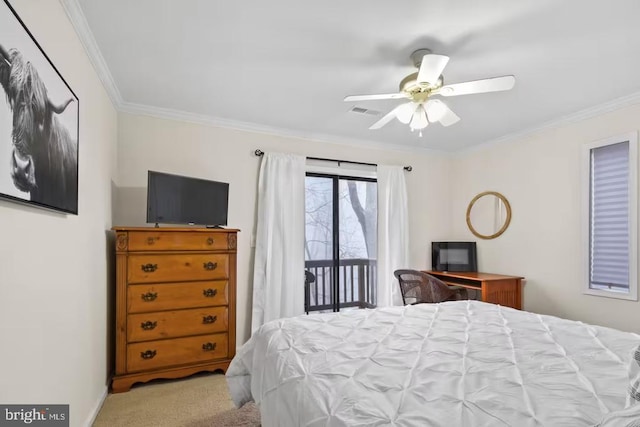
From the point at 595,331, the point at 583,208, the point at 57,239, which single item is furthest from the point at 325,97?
the point at 583,208

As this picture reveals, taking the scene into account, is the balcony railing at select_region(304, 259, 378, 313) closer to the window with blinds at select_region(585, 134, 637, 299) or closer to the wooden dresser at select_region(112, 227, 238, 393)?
the wooden dresser at select_region(112, 227, 238, 393)

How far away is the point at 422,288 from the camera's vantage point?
3.60 metres

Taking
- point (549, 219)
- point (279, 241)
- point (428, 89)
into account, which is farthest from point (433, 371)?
point (549, 219)

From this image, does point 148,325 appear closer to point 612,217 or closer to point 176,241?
point 176,241

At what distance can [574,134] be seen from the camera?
330 cm

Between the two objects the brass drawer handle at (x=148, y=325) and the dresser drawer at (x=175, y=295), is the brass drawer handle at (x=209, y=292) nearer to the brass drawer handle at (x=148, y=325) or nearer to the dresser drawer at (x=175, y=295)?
the dresser drawer at (x=175, y=295)

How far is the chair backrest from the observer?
3555mm

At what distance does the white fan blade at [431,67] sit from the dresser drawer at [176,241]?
6.82ft

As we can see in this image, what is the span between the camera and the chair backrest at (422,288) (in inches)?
140

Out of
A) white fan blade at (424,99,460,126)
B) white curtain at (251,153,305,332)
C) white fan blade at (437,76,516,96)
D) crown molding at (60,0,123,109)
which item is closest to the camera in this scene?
crown molding at (60,0,123,109)

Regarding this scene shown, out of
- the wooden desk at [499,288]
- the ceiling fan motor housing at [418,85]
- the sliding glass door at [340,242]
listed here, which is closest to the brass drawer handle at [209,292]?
the sliding glass door at [340,242]

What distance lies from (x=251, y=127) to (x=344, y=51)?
5.69ft

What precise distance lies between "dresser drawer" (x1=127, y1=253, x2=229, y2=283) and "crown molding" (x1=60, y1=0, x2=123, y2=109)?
1364 mm

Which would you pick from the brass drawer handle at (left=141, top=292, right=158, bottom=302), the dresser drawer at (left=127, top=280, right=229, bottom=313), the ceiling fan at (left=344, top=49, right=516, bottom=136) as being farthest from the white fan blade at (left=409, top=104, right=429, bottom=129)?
the brass drawer handle at (left=141, top=292, right=158, bottom=302)
